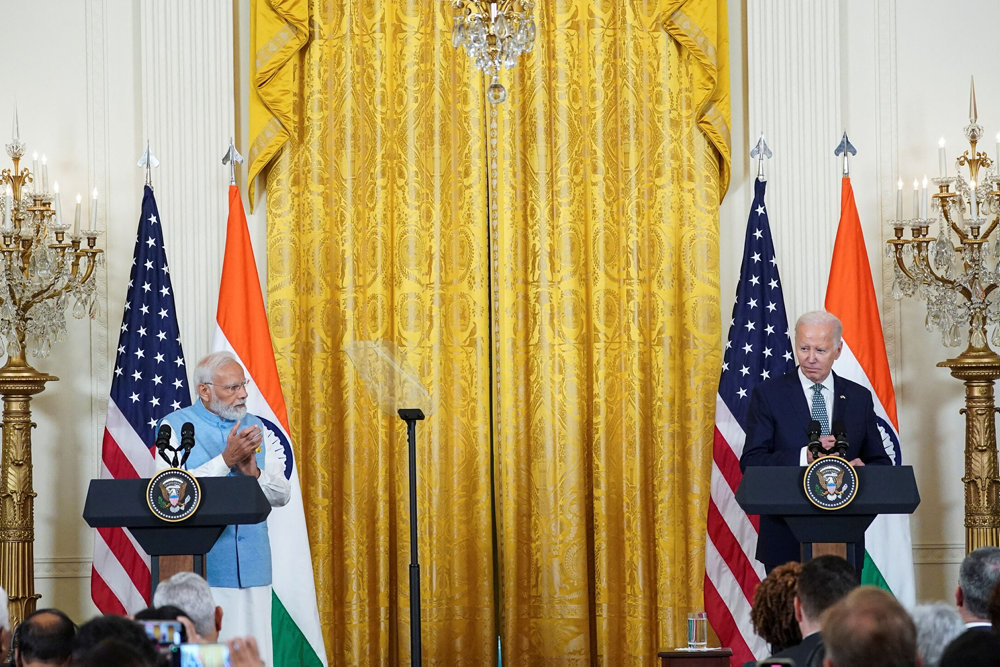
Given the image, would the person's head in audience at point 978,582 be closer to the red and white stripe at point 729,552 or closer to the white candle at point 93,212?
the red and white stripe at point 729,552

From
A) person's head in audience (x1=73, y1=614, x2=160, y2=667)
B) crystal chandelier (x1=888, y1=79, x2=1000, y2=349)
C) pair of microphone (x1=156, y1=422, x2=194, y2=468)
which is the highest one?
crystal chandelier (x1=888, y1=79, x2=1000, y2=349)

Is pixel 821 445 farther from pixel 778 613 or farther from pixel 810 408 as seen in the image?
pixel 778 613

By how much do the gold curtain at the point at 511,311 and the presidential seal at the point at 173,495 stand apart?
243 cm

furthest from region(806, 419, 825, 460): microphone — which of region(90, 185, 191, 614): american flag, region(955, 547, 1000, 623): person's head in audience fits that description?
region(90, 185, 191, 614): american flag

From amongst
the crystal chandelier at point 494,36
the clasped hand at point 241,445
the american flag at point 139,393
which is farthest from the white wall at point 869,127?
the clasped hand at point 241,445

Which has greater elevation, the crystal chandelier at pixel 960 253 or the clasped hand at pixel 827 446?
the crystal chandelier at pixel 960 253

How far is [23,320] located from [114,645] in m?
4.22

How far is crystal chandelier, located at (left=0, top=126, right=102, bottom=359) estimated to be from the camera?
245 inches

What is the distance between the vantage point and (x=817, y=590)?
315cm

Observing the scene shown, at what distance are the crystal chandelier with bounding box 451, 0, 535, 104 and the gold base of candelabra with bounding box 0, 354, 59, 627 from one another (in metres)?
3.08

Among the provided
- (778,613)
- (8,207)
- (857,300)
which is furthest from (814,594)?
(8,207)

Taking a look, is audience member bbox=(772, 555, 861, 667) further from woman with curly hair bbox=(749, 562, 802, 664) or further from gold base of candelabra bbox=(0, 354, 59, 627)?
gold base of candelabra bbox=(0, 354, 59, 627)

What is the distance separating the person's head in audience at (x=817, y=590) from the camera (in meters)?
3.13

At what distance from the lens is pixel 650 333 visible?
23.0ft
